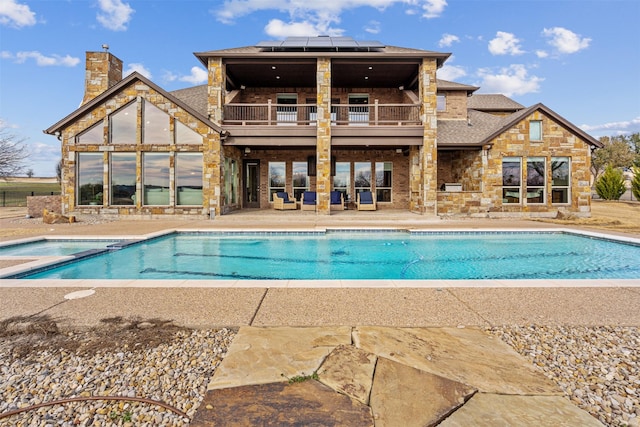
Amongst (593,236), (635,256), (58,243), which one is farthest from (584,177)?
(58,243)

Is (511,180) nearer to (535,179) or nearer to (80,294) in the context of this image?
(535,179)

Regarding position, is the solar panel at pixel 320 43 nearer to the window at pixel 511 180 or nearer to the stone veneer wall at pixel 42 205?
the window at pixel 511 180

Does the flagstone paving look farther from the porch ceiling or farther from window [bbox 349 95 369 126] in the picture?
window [bbox 349 95 369 126]

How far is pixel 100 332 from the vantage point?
9.54 ft

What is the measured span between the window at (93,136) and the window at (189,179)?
307 centimetres

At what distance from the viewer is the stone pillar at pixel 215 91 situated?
1353cm

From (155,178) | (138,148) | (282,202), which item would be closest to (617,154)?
(282,202)

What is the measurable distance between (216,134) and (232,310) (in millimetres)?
11071

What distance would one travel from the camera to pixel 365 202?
51.3ft

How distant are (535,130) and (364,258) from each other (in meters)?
11.6

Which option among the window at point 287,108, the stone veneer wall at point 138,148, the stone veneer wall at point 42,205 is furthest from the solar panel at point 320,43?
the stone veneer wall at point 42,205

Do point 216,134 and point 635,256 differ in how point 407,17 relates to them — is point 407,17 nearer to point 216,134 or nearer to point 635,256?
point 216,134

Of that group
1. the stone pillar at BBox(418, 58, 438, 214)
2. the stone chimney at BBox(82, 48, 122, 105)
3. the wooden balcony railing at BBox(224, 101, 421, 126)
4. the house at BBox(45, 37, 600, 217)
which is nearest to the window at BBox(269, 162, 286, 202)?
the house at BBox(45, 37, 600, 217)

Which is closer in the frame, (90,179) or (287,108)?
(90,179)
